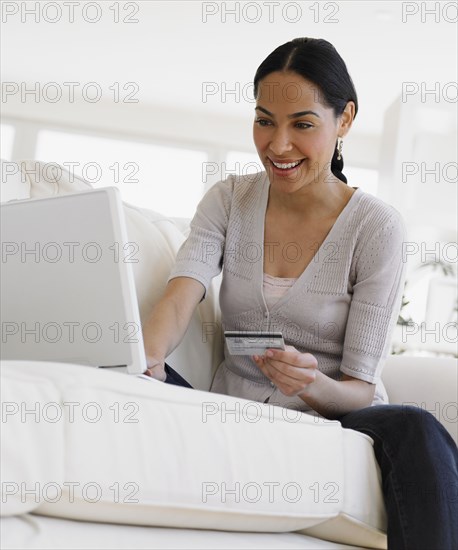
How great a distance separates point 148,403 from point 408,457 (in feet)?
1.33

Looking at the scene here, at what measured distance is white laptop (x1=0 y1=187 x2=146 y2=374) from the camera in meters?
1.14

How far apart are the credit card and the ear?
2.01 ft

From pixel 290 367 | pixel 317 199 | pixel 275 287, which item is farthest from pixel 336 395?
pixel 317 199

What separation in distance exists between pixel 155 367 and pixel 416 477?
538 millimetres

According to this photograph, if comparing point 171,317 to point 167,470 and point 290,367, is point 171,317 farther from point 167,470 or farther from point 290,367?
point 167,470

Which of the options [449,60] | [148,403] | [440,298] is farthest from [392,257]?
[449,60]

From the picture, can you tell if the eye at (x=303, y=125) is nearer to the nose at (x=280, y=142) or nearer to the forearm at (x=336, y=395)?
the nose at (x=280, y=142)

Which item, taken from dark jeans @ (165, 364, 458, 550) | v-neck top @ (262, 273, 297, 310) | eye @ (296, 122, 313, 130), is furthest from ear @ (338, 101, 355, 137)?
dark jeans @ (165, 364, 458, 550)

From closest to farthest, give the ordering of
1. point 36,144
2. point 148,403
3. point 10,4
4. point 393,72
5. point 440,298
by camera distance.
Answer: point 148,403 → point 440,298 → point 10,4 → point 393,72 → point 36,144

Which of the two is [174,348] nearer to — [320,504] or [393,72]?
[320,504]

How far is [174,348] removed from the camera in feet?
5.23

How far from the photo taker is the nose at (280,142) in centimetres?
163

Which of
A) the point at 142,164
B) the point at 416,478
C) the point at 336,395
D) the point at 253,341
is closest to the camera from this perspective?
the point at 416,478

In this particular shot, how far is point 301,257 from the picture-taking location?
1.69 meters
